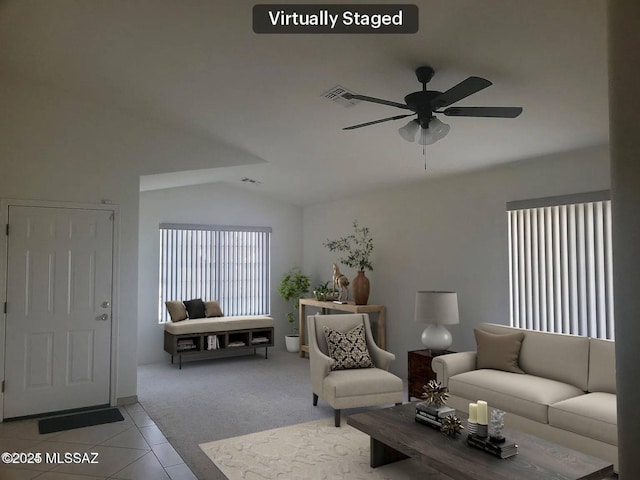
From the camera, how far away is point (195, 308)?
6938mm

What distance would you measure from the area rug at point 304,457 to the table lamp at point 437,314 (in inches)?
52.2

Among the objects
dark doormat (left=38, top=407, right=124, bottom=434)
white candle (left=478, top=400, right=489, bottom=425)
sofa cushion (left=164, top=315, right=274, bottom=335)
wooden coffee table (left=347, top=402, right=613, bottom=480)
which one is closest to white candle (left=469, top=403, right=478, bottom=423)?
white candle (left=478, top=400, right=489, bottom=425)

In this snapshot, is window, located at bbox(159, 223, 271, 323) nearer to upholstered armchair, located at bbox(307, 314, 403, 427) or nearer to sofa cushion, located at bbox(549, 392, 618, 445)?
upholstered armchair, located at bbox(307, 314, 403, 427)

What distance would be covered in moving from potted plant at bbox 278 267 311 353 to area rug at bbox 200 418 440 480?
11.6 ft

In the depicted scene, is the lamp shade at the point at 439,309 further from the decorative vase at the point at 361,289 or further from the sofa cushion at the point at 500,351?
the decorative vase at the point at 361,289

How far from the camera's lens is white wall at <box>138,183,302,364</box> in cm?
686

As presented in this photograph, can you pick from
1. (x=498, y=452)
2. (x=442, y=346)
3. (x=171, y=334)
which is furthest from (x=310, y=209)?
(x=498, y=452)

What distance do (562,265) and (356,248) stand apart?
123 inches

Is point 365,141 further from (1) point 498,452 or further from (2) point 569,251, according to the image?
(1) point 498,452

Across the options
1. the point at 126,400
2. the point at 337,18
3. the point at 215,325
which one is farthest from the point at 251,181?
the point at 337,18

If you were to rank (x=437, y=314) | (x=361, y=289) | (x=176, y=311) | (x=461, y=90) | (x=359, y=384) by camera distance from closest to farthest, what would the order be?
(x=461, y=90)
(x=359, y=384)
(x=437, y=314)
(x=361, y=289)
(x=176, y=311)

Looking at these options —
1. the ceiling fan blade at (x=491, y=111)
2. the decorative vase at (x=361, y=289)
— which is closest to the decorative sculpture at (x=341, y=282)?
the decorative vase at (x=361, y=289)

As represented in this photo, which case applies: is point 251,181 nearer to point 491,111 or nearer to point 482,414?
point 491,111

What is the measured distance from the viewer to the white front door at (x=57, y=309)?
434 cm
